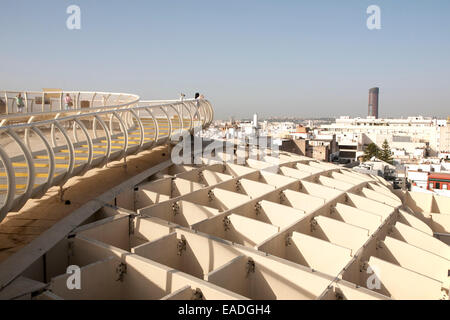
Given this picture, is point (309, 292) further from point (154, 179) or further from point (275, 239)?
point (154, 179)

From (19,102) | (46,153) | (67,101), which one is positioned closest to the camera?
(46,153)

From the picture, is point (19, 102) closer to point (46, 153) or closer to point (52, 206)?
point (52, 206)

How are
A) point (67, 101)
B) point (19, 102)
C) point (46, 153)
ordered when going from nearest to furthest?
point (46, 153) → point (19, 102) → point (67, 101)

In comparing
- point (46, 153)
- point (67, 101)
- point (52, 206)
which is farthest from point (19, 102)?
point (46, 153)

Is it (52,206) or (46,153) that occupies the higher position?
(46,153)

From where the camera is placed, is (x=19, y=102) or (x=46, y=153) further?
(x=19, y=102)

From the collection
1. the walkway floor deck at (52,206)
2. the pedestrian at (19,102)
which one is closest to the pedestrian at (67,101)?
the pedestrian at (19,102)

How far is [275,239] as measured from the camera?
10211 mm

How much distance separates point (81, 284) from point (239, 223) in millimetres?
5411

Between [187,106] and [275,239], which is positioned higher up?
[187,106]

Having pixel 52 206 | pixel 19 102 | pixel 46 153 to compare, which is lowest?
pixel 52 206

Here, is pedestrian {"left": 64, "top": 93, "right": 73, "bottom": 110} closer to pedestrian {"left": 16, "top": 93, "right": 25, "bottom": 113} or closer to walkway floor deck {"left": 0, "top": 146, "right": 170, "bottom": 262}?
pedestrian {"left": 16, "top": 93, "right": 25, "bottom": 113}

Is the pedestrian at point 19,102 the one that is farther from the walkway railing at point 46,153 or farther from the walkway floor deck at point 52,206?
the walkway floor deck at point 52,206
